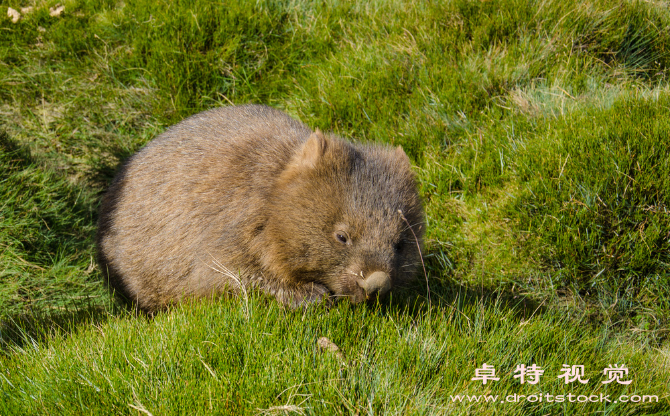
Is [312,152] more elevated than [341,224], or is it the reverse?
[312,152]

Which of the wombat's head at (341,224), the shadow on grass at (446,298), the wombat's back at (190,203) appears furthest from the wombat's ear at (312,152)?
the shadow on grass at (446,298)

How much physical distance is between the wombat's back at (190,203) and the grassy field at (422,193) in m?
0.30

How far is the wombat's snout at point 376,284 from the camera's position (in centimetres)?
321

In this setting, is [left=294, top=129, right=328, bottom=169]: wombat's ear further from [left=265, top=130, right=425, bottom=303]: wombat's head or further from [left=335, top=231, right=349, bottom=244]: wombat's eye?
[left=335, top=231, right=349, bottom=244]: wombat's eye

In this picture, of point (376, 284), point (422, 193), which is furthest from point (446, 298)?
point (376, 284)

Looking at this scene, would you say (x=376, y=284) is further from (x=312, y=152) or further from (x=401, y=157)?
(x=401, y=157)

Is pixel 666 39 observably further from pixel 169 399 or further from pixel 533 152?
pixel 169 399

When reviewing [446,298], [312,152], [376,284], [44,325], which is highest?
[312,152]

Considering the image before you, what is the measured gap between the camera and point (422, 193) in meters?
4.97

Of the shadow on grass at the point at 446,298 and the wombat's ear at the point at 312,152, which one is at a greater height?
the wombat's ear at the point at 312,152

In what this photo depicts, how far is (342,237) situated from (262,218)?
54 centimetres

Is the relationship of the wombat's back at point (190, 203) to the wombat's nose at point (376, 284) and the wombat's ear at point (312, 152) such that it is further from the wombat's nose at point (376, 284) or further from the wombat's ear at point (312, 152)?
the wombat's nose at point (376, 284)

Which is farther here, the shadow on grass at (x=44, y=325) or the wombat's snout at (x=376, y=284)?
the shadow on grass at (x=44, y=325)

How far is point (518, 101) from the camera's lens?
16.5 ft
